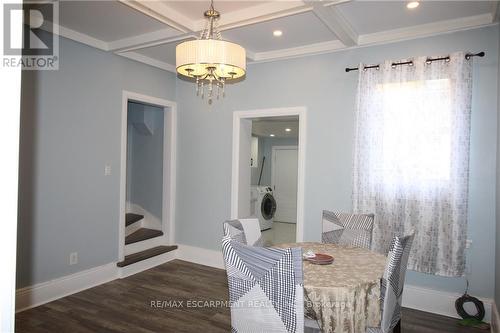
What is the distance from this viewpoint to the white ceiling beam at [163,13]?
2.67m

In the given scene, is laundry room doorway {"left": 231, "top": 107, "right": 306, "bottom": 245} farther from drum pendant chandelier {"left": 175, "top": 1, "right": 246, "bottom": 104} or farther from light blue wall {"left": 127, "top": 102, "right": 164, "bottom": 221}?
drum pendant chandelier {"left": 175, "top": 1, "right": 246, "bottom": 104}

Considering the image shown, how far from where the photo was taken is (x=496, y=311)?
8.71 ft

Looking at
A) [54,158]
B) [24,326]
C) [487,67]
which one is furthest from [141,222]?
[487,67]

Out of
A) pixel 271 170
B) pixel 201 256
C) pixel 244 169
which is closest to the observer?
pixel 244 169

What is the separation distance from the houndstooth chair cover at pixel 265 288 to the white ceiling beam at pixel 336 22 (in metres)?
1.92

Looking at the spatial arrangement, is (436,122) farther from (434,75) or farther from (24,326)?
(24,326)

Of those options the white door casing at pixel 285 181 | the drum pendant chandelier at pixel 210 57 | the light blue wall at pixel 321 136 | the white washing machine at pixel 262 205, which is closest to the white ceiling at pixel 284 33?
the light blue wall at pixel 321 136

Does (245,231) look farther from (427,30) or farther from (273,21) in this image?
(427,30)

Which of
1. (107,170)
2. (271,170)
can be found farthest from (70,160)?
(271,170)

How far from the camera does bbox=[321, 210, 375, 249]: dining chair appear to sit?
2.84 meters

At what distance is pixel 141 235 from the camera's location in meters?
4.62

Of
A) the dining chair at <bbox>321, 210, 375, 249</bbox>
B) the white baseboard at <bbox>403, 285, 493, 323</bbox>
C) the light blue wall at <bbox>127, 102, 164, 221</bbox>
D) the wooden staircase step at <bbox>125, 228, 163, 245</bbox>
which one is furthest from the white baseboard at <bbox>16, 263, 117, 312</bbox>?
the white baseboard at <bbox>403, 285, 493, 323</bbox>

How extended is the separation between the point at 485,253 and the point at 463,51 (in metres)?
1.80

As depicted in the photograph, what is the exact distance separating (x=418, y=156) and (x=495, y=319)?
1425mm
